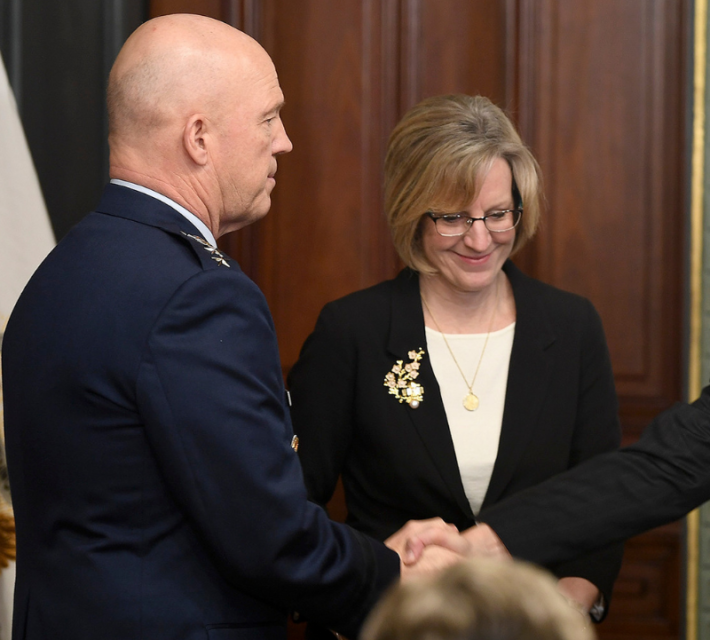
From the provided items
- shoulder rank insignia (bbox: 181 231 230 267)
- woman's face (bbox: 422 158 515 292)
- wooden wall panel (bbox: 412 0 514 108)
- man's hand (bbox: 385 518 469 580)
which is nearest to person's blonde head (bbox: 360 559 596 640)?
shoulder rank insignia (bbox: 181 231 230 267)

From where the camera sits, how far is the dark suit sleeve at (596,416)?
6.72ft

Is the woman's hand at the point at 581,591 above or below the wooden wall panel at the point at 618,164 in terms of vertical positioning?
below

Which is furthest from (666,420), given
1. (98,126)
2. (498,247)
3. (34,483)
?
(98,126)

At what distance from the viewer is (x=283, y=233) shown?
2.73 meters

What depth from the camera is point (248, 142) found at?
1.43 m

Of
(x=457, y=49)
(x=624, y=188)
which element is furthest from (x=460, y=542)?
(x=457, y=49)

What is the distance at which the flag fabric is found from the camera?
7.40 ft

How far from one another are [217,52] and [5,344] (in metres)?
0.55

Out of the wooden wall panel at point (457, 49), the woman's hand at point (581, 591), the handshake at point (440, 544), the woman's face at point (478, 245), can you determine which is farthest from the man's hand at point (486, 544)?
the wooden wall panel at point (457, 49)

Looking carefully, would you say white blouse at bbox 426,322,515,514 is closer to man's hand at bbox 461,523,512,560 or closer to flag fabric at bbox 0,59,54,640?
man's hand at bbox 461,523,512,560

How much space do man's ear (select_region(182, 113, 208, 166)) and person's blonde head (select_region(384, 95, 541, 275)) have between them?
797mm

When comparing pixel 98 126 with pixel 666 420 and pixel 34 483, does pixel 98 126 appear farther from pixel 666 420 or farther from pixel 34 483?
pixel 666 420

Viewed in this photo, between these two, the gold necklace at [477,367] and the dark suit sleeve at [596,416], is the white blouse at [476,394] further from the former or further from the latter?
the dark suit sleeve at [596,416]

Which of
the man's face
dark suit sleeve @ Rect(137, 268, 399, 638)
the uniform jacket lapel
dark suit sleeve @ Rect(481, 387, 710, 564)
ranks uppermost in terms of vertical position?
the man's face
